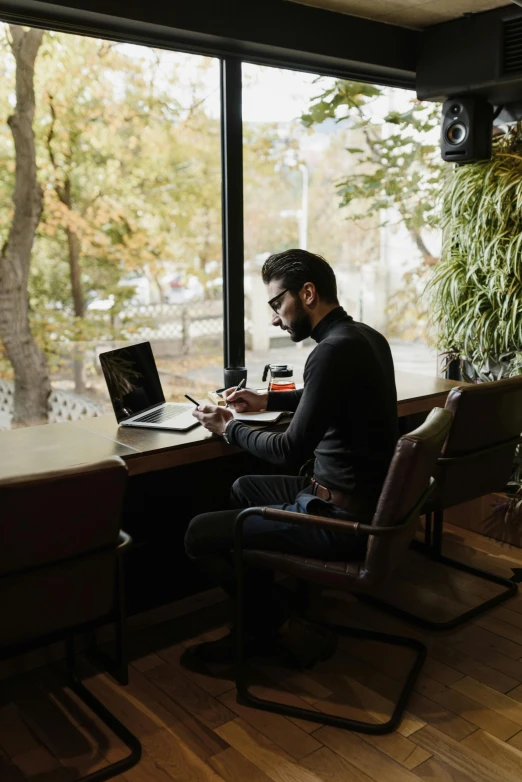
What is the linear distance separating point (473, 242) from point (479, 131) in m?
0.55

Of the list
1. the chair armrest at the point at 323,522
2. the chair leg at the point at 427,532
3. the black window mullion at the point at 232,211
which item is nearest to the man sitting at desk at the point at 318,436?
the chair armrest at the point at 323,522

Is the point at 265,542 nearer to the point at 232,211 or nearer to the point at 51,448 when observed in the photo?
the point at 51,448

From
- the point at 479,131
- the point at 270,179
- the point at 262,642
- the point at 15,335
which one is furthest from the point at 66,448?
the point at 479,131

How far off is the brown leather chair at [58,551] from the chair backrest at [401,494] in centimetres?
70

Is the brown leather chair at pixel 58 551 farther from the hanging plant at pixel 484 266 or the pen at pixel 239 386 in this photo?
the hanging plant at pixel 484 266

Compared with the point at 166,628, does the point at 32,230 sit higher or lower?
higher

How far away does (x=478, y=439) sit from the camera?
9.23 feet

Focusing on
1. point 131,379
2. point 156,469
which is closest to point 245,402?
point 131,379

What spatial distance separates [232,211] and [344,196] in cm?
84

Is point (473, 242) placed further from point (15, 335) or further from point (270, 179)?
point (15, 335)

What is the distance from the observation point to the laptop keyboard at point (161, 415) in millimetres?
2758

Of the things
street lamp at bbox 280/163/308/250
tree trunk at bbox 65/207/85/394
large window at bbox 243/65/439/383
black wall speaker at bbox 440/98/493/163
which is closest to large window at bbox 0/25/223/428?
tree trunk at bbox 65/207/85/394

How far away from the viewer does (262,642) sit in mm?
2619

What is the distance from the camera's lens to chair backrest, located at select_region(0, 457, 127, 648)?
1746mm
